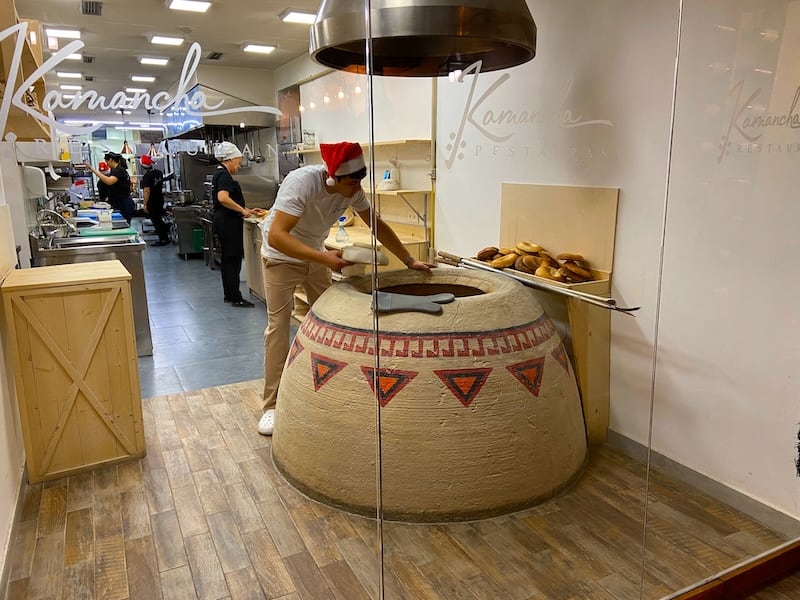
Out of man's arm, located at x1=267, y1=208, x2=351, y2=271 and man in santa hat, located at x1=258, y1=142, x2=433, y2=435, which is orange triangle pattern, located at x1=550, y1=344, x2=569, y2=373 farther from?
man's arm, located at x1=267, y1=208, x2=351, y2=271

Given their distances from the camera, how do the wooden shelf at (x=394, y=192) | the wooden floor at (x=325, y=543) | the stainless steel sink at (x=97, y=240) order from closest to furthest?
the wooden floor at (x=325, y=543)
the wooden shelf at (x=394, y=192)
the stainless steel sink at (x=97, y=240)

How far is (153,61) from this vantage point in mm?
2385

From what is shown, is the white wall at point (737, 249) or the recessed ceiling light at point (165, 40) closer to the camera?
the white wall at point (737, 249)

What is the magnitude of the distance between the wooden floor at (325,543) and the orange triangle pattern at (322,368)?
0.48m

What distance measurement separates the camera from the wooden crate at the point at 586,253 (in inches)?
103

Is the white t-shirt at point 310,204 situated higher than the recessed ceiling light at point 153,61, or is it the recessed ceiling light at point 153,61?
the recessed ceiling light at point 153,61

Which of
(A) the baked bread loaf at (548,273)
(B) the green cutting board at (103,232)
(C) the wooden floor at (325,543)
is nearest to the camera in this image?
(C) the wooden floor at (325,543)

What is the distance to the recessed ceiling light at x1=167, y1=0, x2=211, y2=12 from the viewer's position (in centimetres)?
247

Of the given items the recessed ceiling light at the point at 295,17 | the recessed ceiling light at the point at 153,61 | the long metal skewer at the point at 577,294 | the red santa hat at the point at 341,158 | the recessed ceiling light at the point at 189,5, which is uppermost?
the recessed ceiling light at the point at 189,5

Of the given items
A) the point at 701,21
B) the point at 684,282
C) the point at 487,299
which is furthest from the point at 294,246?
the point at 701,21

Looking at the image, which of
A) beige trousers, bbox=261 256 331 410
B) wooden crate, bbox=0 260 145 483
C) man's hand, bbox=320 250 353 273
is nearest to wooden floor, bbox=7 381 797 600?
wooden crate, bbox=0 260 145 483

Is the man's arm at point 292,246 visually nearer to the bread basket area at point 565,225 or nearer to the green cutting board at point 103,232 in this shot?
the bread basket area at point 565,225

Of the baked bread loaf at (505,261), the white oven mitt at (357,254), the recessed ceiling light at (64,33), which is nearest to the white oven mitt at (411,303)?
the white oven mitt at (357,254)

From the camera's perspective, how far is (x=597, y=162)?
262 centimetres
